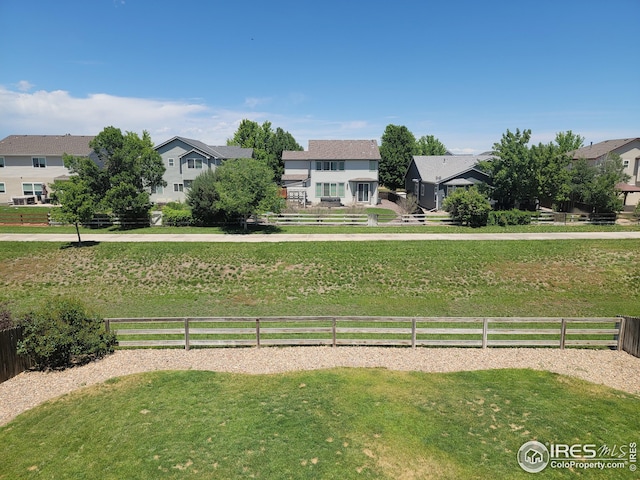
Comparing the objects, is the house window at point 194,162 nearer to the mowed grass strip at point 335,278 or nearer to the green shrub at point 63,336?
the mowed grass strip at point 335,278

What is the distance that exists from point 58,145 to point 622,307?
5763 centimetres

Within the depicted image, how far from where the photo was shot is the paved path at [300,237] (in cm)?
2819

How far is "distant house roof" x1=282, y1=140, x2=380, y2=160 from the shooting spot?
50125 mm

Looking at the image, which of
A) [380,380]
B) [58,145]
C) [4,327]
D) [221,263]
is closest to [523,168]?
[221,263]

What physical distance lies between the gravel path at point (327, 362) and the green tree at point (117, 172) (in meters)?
20.4

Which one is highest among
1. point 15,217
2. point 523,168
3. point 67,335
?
point 523,168

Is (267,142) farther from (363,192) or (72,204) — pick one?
(72,204)

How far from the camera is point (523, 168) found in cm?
3538

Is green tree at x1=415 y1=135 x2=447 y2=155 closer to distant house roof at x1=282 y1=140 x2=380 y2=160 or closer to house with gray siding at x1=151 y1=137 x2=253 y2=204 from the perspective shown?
distant house roof at x1=282 y1=140 x2=380 y2=160

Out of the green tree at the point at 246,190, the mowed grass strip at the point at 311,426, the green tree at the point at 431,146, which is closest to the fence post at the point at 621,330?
the mowed grass strip at the point at 311,426

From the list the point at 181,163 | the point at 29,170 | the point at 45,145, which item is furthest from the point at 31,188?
the point at 181,163

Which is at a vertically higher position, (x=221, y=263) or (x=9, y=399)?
(x=221, y=263)

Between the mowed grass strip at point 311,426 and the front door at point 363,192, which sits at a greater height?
the front door at point 363,192

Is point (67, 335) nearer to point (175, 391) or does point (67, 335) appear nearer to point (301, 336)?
point (175, 391)
